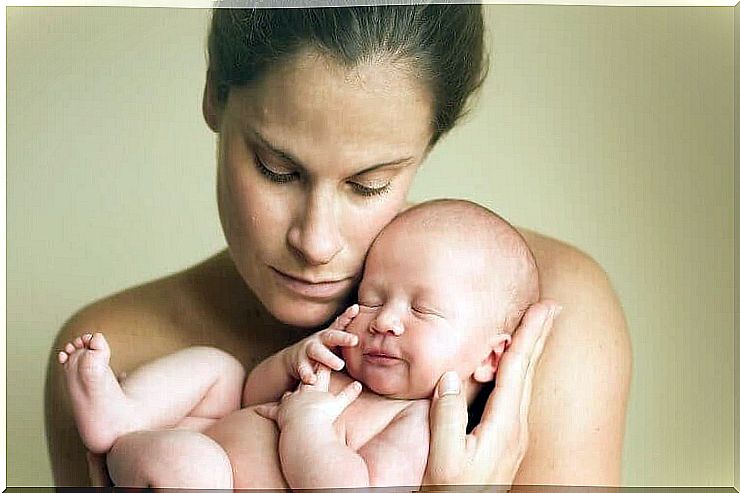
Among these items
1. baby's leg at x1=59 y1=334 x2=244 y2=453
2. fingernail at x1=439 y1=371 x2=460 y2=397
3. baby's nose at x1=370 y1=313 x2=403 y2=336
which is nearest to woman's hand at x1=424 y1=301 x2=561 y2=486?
fingernail at x1=439 y1=371 x2=460 y2=397

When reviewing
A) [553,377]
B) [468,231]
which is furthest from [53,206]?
[553,377]

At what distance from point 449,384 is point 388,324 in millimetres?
125

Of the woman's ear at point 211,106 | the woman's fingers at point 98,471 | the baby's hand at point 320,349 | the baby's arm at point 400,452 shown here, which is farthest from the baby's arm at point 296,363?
the woman's ear at point 211,106

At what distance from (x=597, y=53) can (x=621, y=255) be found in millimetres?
312

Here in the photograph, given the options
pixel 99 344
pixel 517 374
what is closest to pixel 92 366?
pixel 99 344

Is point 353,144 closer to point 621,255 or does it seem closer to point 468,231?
point 468,231

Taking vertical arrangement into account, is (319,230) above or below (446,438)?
above

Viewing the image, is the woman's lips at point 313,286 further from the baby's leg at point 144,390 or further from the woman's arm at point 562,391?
the woman's arm at point 562,391

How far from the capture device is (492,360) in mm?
1647

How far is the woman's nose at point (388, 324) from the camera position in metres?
1.59

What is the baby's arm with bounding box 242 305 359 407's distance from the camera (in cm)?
164

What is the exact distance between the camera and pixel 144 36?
174 centimetres

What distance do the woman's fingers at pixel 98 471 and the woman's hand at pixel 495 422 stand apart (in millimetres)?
481

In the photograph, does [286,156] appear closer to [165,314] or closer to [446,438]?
[165,314]
